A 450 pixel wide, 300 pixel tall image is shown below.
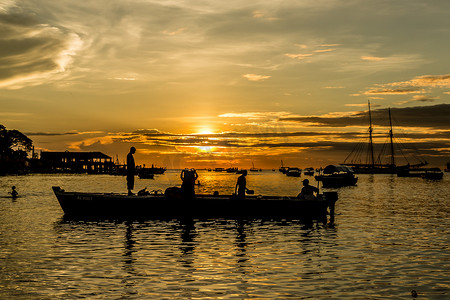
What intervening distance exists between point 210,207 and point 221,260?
1200 cm

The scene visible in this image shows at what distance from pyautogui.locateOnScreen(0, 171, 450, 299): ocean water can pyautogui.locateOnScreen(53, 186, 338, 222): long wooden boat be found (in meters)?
1.33

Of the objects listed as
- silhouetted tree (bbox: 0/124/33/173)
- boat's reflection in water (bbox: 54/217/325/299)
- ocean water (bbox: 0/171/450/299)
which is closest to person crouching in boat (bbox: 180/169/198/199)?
boat's reflection in water (bbox: 54/217/325/299)

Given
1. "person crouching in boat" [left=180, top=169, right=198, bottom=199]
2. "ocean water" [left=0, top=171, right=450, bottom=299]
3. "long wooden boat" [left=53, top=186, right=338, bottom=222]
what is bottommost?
"ocean water" [left=0, top=171, right=450, bottom=299]

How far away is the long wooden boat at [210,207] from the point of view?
27.8 metres

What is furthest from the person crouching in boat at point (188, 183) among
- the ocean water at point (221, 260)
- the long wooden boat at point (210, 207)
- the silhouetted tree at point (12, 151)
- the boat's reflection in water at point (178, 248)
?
the silhouetted tree at point (12, 151)

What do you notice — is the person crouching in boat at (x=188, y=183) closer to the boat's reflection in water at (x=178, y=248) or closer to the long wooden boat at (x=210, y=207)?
the long wooden boat at (x=210, y=207)

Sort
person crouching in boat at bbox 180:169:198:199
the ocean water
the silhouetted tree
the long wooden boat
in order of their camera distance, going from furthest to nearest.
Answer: the silhouetted tree
the long wooden boat
person crouching in boat at bbox 180:169:198:199
the ocean water

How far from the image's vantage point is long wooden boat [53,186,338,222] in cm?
2778

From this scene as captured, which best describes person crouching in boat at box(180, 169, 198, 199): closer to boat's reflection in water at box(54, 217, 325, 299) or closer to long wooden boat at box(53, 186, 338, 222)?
long wooden boat at box(53, 186, 338, 222)

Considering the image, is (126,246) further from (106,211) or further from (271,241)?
(106,211)

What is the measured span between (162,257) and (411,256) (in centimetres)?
925

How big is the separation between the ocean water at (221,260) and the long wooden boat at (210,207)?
1.33m

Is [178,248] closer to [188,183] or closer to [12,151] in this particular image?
[188,183]

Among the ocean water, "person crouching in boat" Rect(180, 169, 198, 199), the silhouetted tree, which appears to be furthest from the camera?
the silhouetted tree
